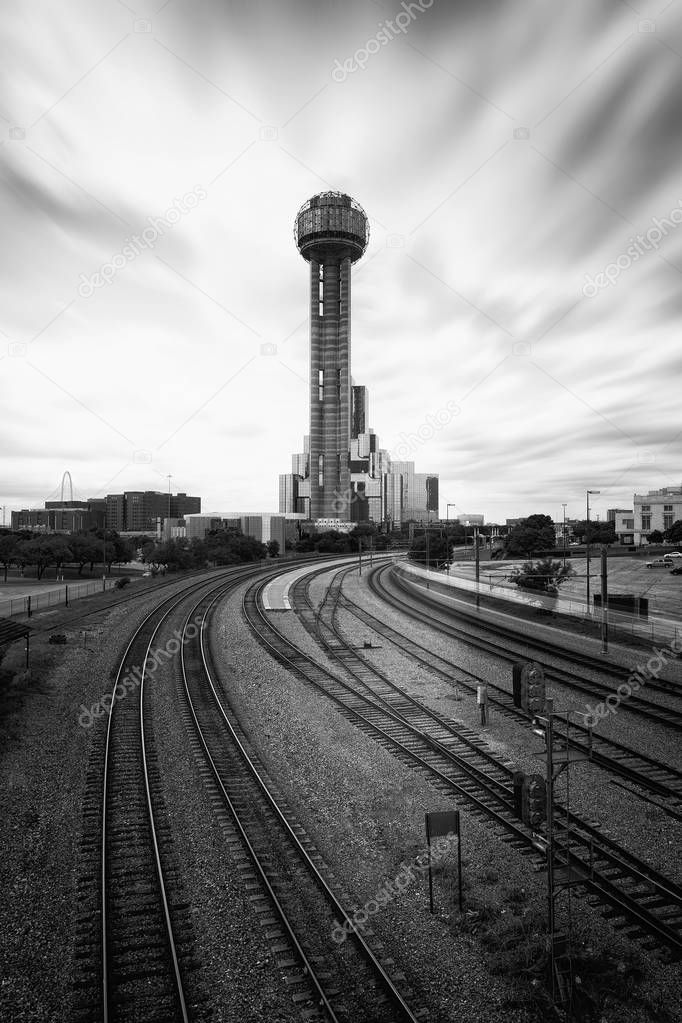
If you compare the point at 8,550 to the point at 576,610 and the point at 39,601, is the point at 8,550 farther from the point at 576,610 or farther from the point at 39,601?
the point at 576,610

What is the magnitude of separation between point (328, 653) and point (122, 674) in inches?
335

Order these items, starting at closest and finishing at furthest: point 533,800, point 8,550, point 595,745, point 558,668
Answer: point 533,800, point 595,745, point 558,668, point 8,550

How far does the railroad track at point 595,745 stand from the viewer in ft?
43.3

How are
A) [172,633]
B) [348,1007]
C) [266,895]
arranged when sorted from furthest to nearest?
[172,633], [266,895], [348,1007]

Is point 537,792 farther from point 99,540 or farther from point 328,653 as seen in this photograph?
point 99,540

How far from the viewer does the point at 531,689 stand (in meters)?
8.06

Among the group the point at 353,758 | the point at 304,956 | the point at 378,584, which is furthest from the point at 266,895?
the point at 378,584

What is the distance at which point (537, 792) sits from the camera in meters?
7.87

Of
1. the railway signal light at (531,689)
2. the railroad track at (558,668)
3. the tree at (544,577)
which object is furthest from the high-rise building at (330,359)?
the railway signal light at (531,689)

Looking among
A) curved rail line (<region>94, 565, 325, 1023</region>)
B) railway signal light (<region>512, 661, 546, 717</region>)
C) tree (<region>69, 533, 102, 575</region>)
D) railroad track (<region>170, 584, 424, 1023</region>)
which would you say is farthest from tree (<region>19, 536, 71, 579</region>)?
railway signal light (<region>512, 661, 546, 717</region>)

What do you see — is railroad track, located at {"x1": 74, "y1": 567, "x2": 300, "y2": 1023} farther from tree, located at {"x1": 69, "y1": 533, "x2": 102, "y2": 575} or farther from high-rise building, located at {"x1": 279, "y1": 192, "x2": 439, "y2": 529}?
high-rise building, located at {"x1": 279, "y1": 192, "x2": 439, "y2": 529}

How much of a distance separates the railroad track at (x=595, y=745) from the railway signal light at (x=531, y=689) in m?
0.63

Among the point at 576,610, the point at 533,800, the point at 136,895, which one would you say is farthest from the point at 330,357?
the point at 533,800

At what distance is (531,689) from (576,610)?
2705 cm
